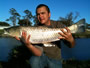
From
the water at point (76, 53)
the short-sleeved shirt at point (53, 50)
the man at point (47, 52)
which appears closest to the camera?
the man at point (47, 52)

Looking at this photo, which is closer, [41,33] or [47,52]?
[47,52]

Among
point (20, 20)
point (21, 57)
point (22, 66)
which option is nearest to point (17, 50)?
point (21, 57)

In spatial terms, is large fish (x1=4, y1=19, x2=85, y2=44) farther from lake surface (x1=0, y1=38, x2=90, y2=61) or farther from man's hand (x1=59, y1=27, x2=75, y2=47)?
lake surface (x1=0, y1=38, x2=90, y2=61)

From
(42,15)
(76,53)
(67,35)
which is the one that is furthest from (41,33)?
(76,53)

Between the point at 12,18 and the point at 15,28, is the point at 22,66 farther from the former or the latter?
the point at 12,18

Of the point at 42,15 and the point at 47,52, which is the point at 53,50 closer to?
the point at 47,52

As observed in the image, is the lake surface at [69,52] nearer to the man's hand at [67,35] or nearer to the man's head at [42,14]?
the man's head at [42,14]

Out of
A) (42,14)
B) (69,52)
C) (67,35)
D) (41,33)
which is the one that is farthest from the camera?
(69,52)

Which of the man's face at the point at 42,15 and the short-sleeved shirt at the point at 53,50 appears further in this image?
the man's face at the point at 42,15

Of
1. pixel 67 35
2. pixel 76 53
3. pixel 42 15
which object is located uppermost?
pixel 42 15

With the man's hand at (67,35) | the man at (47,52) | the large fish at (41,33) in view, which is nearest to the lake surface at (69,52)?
the large fish at (41,33)

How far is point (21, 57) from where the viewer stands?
610cm

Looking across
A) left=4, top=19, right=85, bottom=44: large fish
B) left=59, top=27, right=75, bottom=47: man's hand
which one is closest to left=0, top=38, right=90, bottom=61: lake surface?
left=4, top=19, right=85, bottom=44: large fish

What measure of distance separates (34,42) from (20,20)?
50079 millimetres
